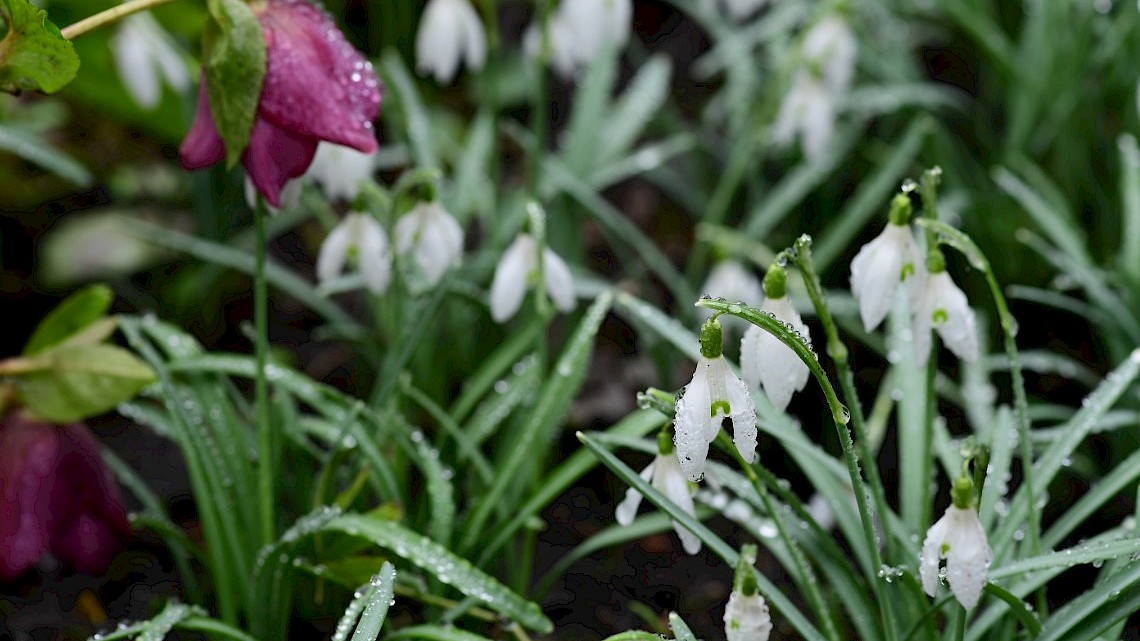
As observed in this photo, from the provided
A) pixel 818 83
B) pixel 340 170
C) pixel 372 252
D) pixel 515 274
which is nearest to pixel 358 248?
pixel 372 252

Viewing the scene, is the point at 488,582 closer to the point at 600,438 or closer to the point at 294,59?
the point at 600,438

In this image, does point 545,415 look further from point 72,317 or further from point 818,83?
point 818,83

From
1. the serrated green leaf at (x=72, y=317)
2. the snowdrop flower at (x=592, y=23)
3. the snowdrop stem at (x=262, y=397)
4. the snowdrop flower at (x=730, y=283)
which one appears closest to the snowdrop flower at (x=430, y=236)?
the snowdrop stem at (x=262, y=397)

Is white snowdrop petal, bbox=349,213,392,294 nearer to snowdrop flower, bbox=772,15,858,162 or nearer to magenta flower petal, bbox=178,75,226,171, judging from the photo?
magenta flower petal, bbox=178,75,226,171

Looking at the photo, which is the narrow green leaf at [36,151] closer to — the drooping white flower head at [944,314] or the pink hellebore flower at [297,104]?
the pink hellebore flower at [297,104]

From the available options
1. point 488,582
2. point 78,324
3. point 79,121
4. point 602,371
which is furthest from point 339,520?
point 79,121

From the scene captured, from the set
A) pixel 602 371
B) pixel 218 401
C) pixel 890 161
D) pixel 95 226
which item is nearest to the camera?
pixel 218 401

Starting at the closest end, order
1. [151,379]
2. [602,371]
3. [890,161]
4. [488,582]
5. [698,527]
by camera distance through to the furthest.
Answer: [698,527]
[488,582]
[151,379]
[890,161]
[602,371]

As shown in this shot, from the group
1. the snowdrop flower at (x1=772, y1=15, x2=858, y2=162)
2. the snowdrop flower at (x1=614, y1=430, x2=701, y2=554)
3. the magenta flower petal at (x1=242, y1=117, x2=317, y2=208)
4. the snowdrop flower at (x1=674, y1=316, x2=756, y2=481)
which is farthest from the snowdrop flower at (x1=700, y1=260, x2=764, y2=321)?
the snowdrop flower at (x1=674, y1=316, x2=756, y2=481)
